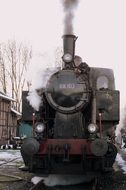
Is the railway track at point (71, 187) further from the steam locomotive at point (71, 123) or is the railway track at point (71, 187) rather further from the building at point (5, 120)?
the building at point (5, 120)

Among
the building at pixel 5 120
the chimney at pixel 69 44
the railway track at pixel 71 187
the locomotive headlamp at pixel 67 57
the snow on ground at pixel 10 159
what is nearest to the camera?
the railway track at pixel 71 187

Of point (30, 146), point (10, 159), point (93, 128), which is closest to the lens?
point (30, 146)

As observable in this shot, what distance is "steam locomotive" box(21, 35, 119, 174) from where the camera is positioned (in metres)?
9.77

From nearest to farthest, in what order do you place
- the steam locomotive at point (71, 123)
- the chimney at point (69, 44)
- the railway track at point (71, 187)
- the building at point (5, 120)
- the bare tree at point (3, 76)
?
the railway track at point (71, 187) → the steam locomotive at point (71, 123) → the chimney at point (69, 44) → the building at point (5, 120) → the bare tree at point (3, 76)

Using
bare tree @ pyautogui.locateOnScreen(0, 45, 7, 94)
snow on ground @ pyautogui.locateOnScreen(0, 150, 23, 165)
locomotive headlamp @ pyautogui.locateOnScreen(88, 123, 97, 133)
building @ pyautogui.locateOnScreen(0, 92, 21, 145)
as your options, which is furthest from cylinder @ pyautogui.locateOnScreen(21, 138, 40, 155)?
bare tree @ pyautogui.locateOnScreen(0, 45, 7, 94)

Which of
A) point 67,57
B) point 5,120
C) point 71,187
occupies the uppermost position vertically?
point 67,57

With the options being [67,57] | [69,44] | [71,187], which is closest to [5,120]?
[69,44]

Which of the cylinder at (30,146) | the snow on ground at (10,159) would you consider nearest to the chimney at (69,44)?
the cylinder at (30,146)

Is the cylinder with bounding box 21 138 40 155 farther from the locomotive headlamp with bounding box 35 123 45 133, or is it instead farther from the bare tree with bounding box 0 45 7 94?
the bare tree with bounding box 0 45 7 94

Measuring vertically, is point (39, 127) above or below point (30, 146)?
above

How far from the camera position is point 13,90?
5203 centimetres

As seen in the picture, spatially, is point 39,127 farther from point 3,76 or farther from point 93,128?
point 3,76

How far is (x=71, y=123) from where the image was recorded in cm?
1042

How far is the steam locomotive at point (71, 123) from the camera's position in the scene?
9.77 meters
